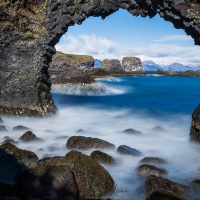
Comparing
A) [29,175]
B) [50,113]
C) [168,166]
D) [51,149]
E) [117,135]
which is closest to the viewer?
[29,175]

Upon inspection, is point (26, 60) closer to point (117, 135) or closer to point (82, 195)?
point (117, 135)

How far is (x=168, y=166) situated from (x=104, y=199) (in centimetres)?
408

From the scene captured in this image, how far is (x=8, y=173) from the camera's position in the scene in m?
8.29

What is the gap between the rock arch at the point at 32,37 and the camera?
62.9ft

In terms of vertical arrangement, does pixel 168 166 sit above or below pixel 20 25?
below

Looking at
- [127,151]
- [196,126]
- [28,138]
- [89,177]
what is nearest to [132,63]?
[196,126]

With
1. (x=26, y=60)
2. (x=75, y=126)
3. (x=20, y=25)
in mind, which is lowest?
(x=75, y=126)

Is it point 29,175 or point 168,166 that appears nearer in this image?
point 29,175

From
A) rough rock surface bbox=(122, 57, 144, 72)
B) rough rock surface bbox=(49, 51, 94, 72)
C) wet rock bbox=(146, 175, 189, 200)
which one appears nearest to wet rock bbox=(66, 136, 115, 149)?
wet rock bbox=(146, 175, 189, 200)

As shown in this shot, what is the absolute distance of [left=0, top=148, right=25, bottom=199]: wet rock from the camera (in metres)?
7.90

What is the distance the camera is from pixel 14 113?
19.9 metres

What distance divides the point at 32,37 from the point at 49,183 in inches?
546

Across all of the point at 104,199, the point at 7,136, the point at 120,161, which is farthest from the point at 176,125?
the point at 104,199

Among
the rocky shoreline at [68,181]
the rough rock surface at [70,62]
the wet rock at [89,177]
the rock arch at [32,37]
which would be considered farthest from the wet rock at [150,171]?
the rough rock surface at [70,62]
